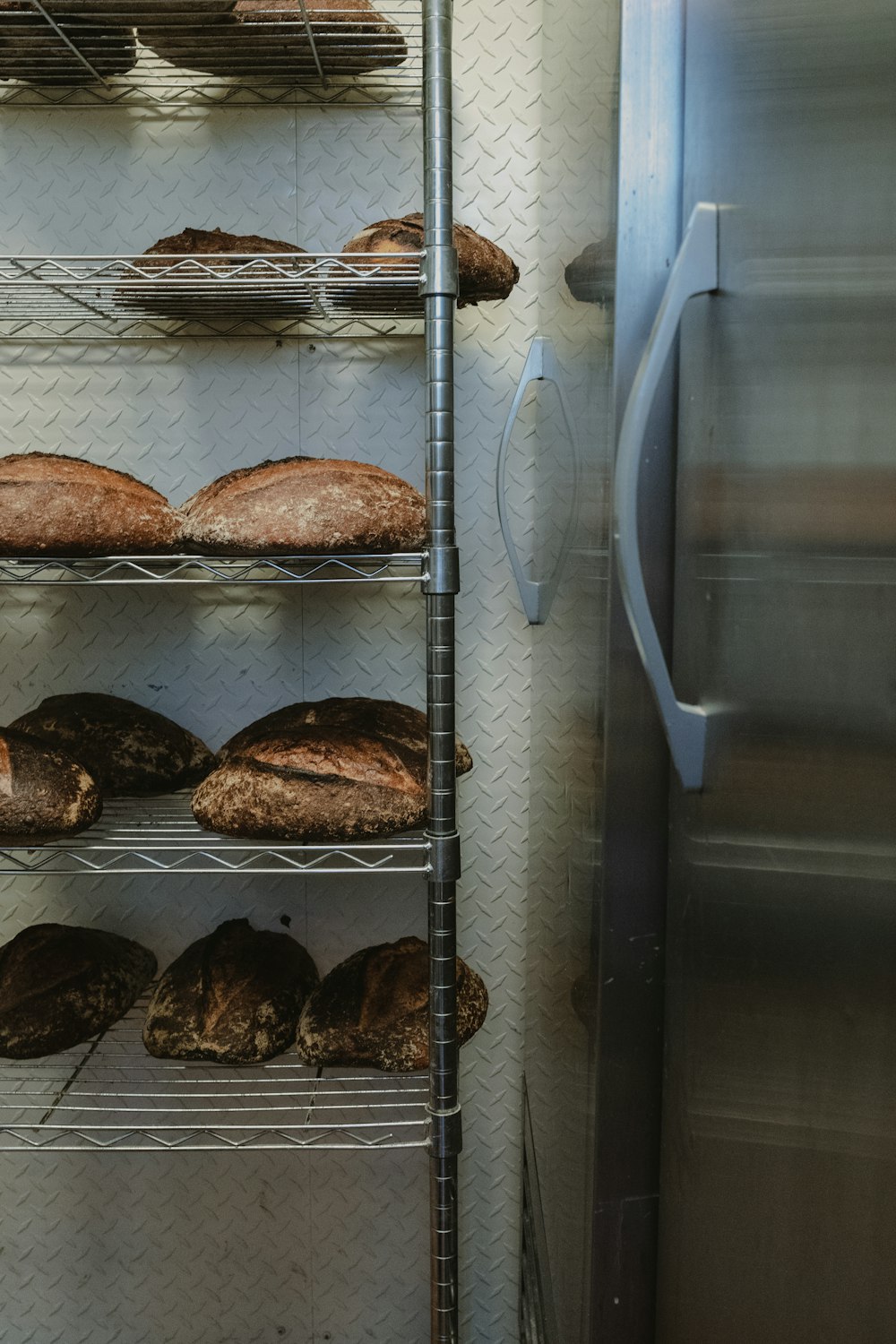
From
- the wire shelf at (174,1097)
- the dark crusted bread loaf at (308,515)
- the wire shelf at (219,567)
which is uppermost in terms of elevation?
the dark crusted bread loaf at (308,515)

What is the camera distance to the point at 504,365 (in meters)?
1.56

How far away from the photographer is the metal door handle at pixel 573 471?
1.04 m

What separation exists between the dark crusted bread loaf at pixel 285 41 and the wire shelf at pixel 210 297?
0.28 metres

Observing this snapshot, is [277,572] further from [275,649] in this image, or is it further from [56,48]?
[56,48]

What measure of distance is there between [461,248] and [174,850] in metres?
0.87

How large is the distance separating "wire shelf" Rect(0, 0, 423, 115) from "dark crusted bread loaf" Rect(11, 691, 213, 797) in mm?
901

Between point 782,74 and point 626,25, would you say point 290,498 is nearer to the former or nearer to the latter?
point 626,25

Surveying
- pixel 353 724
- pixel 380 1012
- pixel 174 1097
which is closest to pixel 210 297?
pixel 353 724

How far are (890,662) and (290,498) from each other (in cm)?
89

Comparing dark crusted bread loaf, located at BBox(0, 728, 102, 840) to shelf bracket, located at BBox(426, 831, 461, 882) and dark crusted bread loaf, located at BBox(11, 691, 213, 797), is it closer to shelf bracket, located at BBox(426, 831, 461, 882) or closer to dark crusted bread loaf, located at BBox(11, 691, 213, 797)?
dark crusted bread loaf, located at BBox(11, 691, 213, 797)

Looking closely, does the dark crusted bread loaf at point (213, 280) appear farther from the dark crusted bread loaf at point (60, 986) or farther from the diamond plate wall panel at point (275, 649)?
the dark crusted bread loaf at point (60, 986)

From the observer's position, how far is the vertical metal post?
1.16m

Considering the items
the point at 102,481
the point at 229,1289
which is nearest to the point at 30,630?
the point at 102,481

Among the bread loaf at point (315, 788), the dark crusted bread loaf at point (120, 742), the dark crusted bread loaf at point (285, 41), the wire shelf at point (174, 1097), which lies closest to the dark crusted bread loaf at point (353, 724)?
the bread loaf at point (315, 788)
